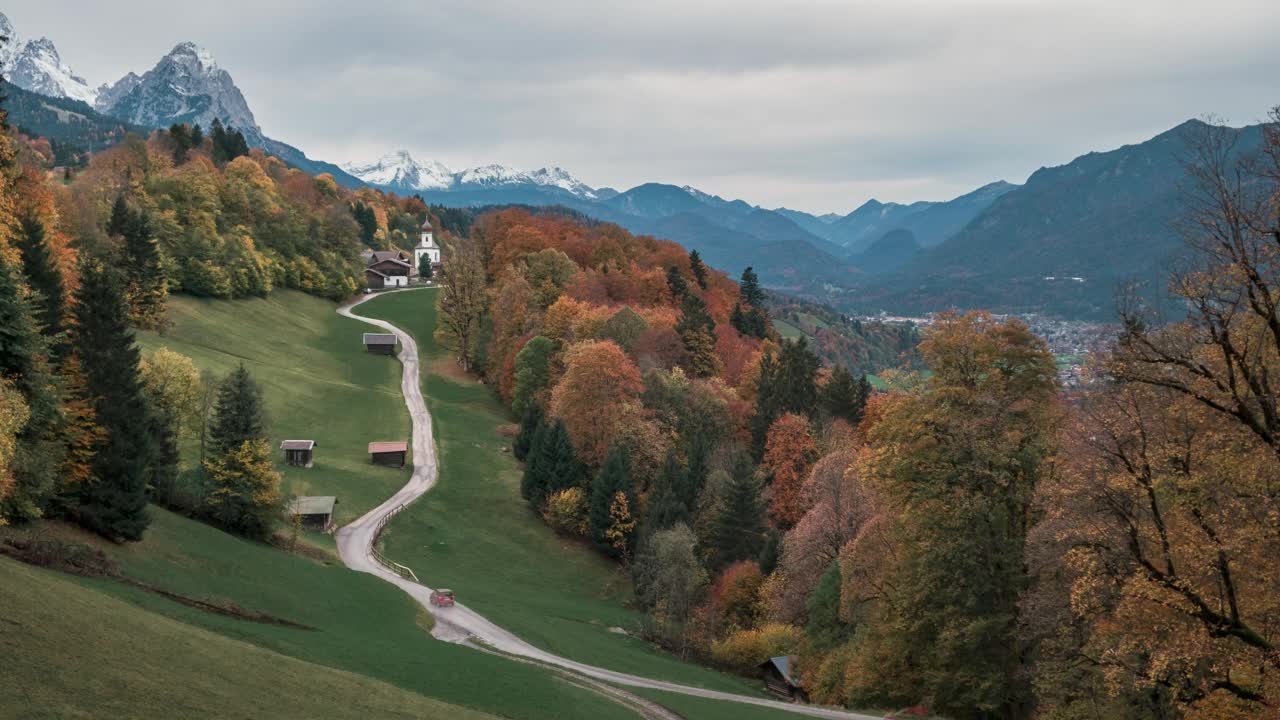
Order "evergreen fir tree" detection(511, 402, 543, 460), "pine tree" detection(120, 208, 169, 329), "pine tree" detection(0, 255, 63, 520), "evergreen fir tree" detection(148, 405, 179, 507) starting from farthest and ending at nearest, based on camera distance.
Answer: "pine tree" detection(120, 208, 169, 329)
"evergreen fir tree" detection(511, 402, 543, 460)
"evergreen fir tree" detection(148, 405, 179, 507)
"pine tree" detection(0, 255, 63, 520)

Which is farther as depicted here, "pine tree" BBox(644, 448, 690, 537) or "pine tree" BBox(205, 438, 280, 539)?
"pine tree" BBox(644, 448, 690, 537)

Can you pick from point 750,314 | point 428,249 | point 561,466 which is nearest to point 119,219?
point 561,466

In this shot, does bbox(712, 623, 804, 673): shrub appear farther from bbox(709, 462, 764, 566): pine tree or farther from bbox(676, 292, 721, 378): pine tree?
bbox(676, 292, 721, 378): pine tree

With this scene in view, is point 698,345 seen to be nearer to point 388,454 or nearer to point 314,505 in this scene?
point 388,454

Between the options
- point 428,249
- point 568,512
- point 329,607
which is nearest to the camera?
point 329,607

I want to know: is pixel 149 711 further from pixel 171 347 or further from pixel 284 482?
pixel 171 347

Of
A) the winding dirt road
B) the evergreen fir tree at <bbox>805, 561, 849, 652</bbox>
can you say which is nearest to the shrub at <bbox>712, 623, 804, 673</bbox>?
the evergreen fir tree at <bbox>805, 561, 849, 652</bbox>
